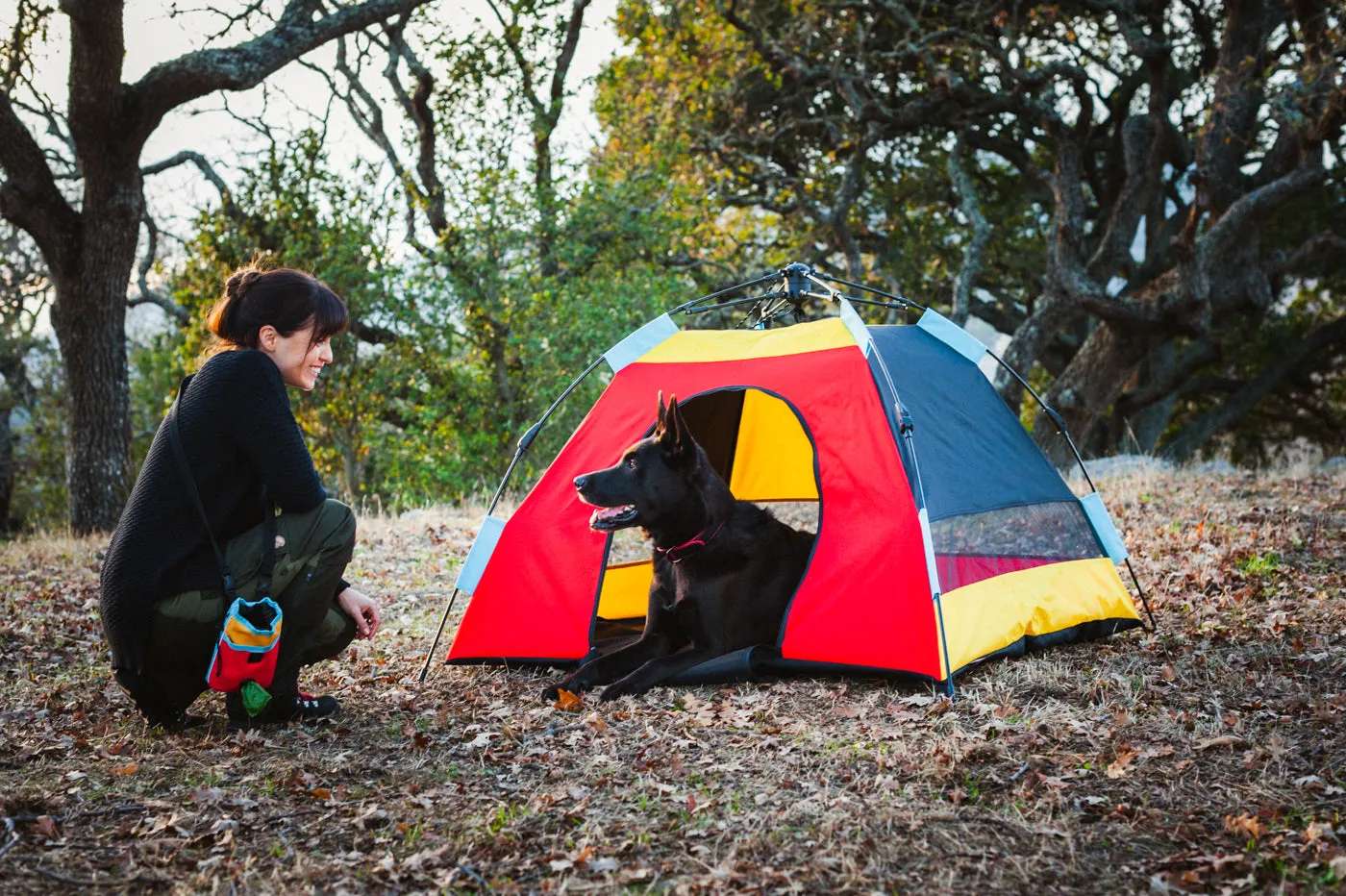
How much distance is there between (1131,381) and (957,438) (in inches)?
519

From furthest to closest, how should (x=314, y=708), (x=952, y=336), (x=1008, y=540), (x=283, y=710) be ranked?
(x=952, y=336) → (x=1008, y=540) → (x=314, y=708) → (x=283, y=710)

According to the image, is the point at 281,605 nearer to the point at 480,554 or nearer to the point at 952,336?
the point at 480,554

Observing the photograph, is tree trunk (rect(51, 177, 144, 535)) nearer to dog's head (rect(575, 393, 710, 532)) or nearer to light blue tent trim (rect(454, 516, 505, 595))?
light blue tent trim (rect(454, 516, 505, 595))

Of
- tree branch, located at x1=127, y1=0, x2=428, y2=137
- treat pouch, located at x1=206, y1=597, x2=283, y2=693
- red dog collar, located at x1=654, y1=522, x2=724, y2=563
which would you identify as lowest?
treat pouch, located at x1=206, y1=597, x2=283, y2=693

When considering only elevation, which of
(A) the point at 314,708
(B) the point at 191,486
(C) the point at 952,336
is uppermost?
(C) the point at 952,336

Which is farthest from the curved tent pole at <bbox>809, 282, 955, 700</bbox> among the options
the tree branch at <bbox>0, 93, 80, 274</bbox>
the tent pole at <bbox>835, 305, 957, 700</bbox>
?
the tree branch at <bbox>0, 93, 80, 274</bbox>

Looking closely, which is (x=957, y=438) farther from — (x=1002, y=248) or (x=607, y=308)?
(x=1002, y=248)

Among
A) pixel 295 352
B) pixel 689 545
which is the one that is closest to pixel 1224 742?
pixel 689 545

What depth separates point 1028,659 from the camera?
14.1 ft

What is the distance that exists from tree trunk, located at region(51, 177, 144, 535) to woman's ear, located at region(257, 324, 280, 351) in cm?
604

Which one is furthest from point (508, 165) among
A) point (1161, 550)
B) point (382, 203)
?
point (1161, 550)

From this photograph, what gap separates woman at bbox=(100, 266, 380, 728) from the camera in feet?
11.0

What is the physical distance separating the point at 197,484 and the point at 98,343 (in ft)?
20.3

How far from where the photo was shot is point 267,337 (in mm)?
3494
